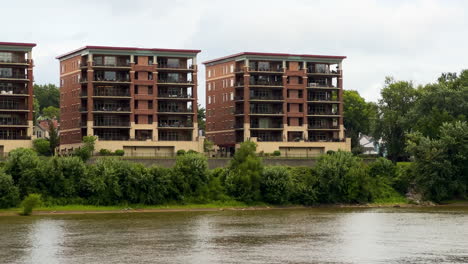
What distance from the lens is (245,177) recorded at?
5221 inches

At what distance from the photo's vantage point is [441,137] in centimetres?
14412

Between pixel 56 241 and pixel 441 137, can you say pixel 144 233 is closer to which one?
pixel 56 241

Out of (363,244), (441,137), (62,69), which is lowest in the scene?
(363,244)

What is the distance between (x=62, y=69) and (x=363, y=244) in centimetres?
10531

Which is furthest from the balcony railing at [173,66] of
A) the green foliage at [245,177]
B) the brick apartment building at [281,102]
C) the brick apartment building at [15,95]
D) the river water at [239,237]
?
the river water at [239,237]

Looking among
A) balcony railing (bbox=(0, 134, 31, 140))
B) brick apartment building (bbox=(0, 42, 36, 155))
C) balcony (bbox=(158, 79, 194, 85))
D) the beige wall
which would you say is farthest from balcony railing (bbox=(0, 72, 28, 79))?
balcony (bbox=(158, 79, 194, 85))

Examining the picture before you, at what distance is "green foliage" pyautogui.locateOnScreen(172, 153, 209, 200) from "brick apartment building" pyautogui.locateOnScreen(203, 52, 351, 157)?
43828mm

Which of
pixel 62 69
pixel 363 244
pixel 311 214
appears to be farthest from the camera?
pixel 62 69

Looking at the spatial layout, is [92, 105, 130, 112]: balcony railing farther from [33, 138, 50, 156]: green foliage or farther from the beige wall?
the beige wall

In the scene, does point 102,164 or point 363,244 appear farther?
point 102,164

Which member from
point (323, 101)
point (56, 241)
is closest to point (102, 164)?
point (56, 241)

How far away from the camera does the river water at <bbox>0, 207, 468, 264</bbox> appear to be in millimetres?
75312

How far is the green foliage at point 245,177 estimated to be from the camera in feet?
436

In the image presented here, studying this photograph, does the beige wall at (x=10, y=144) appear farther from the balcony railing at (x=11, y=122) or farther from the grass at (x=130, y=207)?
the grass at (x=130, y=207)
